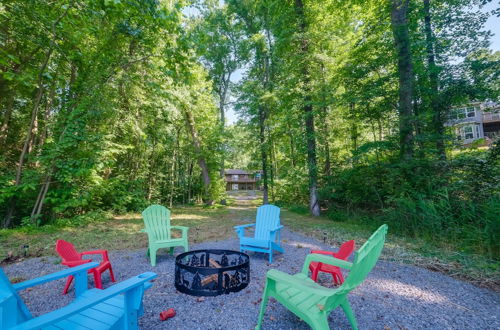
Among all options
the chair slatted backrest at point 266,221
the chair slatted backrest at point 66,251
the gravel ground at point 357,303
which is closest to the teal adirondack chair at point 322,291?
the gravel ground at point 357,303

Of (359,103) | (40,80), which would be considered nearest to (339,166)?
(359,103)

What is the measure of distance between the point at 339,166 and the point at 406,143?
3.10 m

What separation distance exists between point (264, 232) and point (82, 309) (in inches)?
130

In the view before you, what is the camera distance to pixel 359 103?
7.07 m

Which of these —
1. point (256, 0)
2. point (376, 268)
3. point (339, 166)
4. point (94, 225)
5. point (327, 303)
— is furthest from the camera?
point (256, 0)

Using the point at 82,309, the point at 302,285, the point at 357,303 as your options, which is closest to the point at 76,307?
the point at 82,309

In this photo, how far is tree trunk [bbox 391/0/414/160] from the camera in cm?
603

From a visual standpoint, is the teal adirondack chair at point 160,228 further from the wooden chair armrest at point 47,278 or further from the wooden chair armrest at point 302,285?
the wooden chair armrest at point 302,285

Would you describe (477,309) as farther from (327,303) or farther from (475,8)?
(475,8)

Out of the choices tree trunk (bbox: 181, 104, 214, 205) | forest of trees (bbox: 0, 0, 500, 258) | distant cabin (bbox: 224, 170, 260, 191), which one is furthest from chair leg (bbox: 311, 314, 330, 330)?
distant cabin (bbox: 224, 170, 260, 191)

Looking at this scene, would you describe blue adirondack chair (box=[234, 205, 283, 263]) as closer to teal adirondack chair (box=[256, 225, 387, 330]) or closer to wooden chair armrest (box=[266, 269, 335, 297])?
teal adirondack chair (box=[256, 225, 387, 330])

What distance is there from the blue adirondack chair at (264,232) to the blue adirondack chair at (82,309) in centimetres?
225

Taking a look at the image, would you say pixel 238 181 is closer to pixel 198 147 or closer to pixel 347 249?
pixel 198 147

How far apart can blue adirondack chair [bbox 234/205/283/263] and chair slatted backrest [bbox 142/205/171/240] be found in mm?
1335
